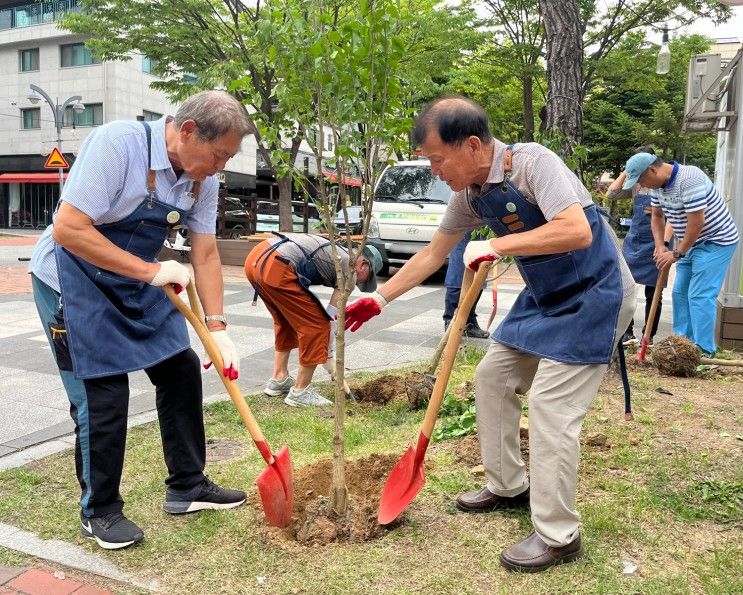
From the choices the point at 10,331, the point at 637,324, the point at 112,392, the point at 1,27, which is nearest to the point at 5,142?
the point at 1,27

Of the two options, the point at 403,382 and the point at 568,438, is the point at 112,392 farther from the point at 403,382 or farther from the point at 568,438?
the point at 403,382

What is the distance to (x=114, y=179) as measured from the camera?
2467 millimetres

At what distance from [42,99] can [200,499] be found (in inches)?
1336

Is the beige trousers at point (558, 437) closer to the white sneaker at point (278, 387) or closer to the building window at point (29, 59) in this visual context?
the white sneaker at point (278, 387)

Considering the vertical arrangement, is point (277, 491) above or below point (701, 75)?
below

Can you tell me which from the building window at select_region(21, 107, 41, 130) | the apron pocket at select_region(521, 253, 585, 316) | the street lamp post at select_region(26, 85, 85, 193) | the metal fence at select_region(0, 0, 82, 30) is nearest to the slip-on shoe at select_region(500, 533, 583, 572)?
the apron pocket at select_region(521, 253, 585, 316)

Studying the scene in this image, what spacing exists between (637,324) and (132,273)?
6.59 meters

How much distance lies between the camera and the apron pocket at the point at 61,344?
102 inches

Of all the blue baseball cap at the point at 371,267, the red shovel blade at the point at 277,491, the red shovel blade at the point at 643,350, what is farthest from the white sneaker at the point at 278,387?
the red shovel blade at the point at 643,350

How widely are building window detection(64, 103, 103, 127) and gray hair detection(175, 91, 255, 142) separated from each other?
30.7 m

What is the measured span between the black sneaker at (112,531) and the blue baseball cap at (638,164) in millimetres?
4227

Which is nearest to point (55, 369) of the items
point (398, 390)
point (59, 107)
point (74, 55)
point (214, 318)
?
point (398, 390)

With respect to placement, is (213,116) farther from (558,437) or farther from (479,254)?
(558,437)

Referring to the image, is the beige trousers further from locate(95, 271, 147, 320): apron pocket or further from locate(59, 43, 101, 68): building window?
locate(59, 43, 101, 68): building window
